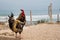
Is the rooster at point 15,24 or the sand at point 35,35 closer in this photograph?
the rooster at point 15,24

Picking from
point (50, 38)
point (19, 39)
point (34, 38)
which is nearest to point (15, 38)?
point (19, 39)

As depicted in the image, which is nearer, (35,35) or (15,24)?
(15,24)

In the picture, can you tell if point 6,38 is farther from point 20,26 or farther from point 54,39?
point 54,39

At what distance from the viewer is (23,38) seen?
7.69 metres

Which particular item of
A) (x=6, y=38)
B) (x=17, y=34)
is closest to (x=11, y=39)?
(x=6, y=38)

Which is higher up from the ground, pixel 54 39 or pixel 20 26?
pixel 20 26

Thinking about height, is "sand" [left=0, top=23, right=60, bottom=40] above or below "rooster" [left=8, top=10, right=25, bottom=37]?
below

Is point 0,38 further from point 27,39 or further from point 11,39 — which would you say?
point 27,39

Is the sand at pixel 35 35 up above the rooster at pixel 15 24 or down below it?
below

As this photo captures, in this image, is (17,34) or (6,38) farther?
(17,34)

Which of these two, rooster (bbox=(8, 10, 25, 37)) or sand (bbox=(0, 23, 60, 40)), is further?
sand (bbox=(0, 23, 60, 40))

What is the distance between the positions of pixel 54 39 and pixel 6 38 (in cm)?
157

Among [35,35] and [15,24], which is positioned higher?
[15,24]

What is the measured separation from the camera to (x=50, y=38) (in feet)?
25.2
